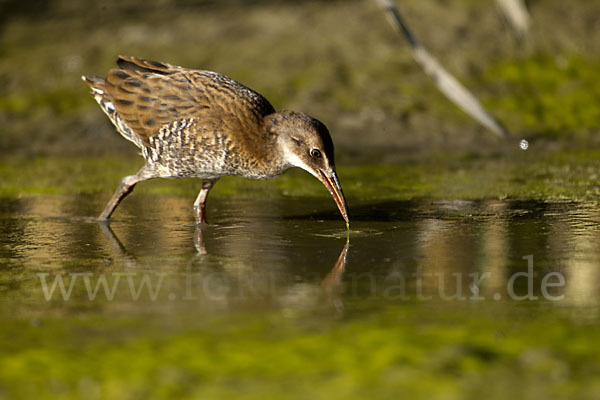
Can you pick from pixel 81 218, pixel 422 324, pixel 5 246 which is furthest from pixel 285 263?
pixel 81 218

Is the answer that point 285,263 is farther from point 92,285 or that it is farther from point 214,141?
point 214,141

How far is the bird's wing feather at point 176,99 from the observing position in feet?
25.9

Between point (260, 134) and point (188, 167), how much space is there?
0.68 m

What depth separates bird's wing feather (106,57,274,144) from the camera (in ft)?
25.9

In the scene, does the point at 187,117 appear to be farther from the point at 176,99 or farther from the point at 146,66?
the point at 146,66

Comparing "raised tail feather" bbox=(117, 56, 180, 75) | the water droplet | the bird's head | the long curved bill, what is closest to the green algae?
the long curved bill

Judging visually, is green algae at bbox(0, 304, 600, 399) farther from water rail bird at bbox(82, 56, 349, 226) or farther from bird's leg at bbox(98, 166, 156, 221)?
bird's leg at bbox(98, 166, 156, 221)

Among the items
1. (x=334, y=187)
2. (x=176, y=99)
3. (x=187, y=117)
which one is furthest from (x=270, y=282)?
(x=176, y=99)

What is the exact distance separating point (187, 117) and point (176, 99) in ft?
0.91

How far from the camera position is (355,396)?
12.9 ft

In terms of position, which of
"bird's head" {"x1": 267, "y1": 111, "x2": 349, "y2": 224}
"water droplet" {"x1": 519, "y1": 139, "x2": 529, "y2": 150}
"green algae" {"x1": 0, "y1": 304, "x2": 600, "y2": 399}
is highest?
"water droplet" {"x1": 519, "y1": 139, "x2": 529, "y2": 150}

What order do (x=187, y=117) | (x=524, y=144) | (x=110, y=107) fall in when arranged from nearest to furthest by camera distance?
(x=187, y=117) < (x=110, y=107) < (x=524, y=144)

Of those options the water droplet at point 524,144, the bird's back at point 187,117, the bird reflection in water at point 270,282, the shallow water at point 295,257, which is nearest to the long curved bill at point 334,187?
the shallow water at point 295,257

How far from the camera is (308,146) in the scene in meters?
7.57
